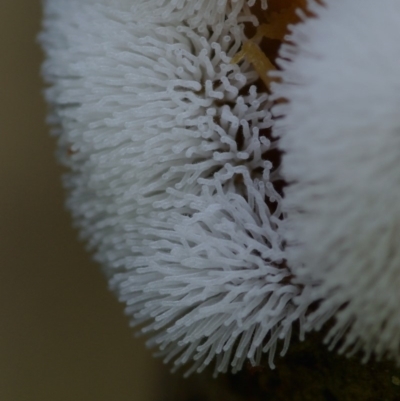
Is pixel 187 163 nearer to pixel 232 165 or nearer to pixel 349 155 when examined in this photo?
pixel 232 165

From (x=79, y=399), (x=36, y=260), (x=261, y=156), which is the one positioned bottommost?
(x=79, y=399)

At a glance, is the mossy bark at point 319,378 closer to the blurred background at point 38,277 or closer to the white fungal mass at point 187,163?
the white fungal mass at point 187,163

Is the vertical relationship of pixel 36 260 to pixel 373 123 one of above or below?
below

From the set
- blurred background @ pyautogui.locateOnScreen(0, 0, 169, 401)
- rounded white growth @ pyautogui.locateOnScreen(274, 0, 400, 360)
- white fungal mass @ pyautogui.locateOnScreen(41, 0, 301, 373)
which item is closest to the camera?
rounded white growth @ pyautogui.locateOnScreen(274, 0, 400, 360)

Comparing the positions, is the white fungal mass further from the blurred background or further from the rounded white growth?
the blurred background

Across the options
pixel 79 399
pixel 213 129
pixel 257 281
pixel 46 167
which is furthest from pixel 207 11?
pixel 79 399

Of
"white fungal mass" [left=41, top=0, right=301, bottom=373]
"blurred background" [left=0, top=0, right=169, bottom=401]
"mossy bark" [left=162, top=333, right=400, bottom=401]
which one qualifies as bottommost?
"blurred background" [left=0, top=0, right=169, bottom=401]

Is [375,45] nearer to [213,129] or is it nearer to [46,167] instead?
[213,129]

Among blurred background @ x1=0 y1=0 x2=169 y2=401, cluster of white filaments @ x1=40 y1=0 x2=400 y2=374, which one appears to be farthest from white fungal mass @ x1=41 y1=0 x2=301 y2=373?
blurred background @ x1=0 y1=0 x2=169 y2=401
